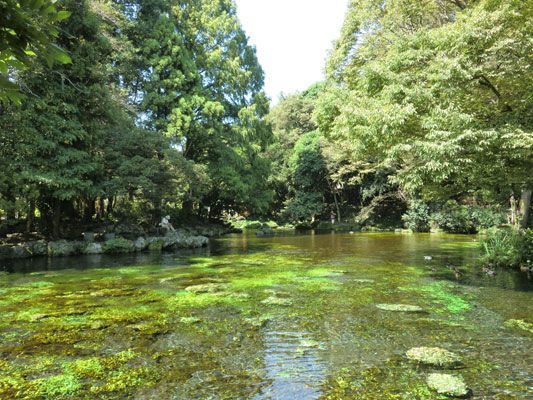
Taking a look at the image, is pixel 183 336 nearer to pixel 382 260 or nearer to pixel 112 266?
pixel 112 266

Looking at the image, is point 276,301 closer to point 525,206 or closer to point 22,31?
point 22,31

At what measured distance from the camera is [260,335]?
3371 millimetres

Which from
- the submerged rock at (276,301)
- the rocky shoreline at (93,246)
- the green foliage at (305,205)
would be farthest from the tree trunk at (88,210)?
the green foliage at (305,205)

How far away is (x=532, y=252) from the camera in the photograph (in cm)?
670

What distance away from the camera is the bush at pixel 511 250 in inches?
267

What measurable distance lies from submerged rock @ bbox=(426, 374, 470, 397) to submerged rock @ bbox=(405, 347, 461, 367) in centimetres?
20

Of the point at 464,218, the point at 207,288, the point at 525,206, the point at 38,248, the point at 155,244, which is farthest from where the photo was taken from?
the point at 464,218

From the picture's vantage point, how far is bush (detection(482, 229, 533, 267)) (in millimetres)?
6770

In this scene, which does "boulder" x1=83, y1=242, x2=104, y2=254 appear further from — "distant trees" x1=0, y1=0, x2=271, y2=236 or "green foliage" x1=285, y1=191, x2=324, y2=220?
"green foliage" x1=285, y1=191, x2=324, y2=220

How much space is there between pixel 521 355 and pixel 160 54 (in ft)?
62.5

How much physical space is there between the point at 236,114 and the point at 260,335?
18.6 meters

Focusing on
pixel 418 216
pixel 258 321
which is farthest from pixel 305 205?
pixel 258 321

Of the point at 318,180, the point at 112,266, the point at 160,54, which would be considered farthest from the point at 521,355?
the point at 318,180

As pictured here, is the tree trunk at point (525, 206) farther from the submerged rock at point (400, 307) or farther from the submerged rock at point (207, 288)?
the submerged rock at point (207, 288)
